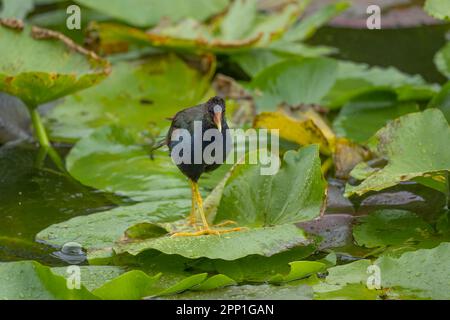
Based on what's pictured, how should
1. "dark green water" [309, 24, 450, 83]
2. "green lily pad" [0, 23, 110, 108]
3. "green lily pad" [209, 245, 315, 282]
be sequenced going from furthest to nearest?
"dark green water" [309, 24, 450, 83]
"green lily pad" [0, 23, 110, 108]
"green lily pad" [209, 245, 315, 282]

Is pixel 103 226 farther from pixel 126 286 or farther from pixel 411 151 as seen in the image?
pixel 411 151

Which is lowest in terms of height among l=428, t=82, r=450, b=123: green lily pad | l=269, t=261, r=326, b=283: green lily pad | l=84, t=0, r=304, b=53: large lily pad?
l=269, t=261, r=326, b=283: green lily pad

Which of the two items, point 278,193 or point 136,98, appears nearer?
point 278,193

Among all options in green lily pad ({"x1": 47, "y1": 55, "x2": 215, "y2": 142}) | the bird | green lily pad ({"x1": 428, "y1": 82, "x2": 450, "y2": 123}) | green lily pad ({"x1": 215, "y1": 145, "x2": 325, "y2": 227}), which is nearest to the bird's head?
the bird

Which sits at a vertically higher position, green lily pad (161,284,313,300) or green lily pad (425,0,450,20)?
green lily pad (425,0,450,20)

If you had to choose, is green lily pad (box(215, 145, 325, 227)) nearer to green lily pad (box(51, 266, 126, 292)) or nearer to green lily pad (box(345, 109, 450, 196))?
green lily pad (box(345, 109, 450, 196))

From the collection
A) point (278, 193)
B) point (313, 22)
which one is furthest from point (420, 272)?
point (313, 22)
